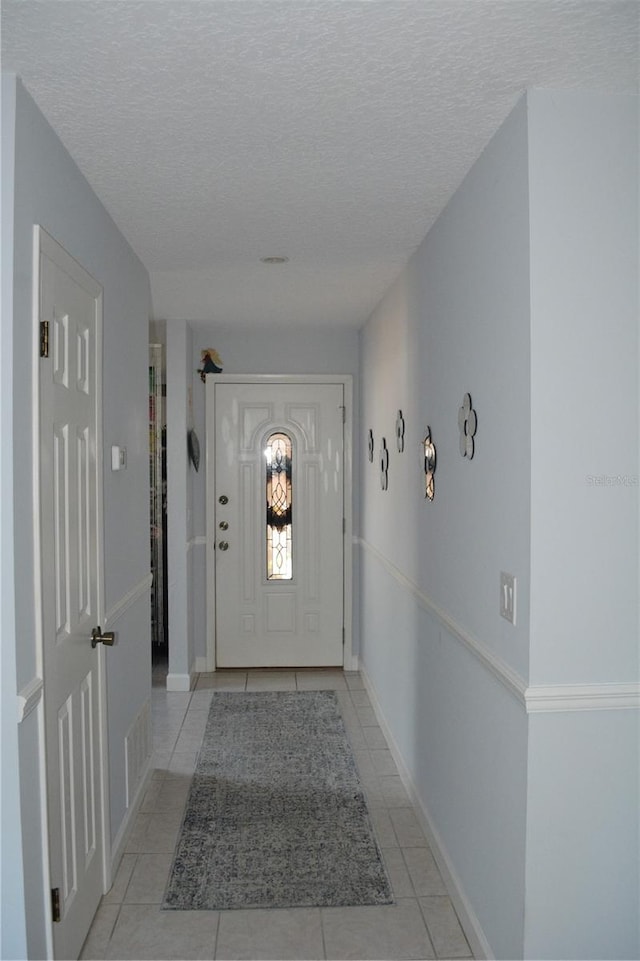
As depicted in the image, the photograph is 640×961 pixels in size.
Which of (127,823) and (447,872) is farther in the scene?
(127,823)

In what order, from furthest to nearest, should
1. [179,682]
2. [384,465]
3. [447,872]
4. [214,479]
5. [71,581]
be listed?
[214,479] < [179,682] < [384,465] < [447,872] < [71,581]

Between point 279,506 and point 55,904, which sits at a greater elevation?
point 279,506

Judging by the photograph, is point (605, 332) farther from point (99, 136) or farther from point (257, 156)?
point (99, 136)

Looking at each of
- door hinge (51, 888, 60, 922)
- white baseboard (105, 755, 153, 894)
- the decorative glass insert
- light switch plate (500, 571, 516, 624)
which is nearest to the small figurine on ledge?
the decorative glass insert

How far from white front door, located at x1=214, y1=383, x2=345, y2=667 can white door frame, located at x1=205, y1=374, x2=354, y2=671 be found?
0.04 m

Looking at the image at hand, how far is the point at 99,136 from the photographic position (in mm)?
2184

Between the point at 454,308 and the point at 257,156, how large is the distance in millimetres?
842

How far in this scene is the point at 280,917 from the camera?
103 inches

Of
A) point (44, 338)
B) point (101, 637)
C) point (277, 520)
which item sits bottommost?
point (101, 637)

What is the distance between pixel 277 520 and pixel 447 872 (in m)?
3.12

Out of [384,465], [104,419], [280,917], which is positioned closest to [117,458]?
[104,419]

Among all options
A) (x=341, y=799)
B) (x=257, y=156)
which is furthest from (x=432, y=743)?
(x=257, y=156)

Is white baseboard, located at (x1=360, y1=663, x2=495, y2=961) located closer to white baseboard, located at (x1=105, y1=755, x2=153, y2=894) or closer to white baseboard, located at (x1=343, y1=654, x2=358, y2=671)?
white baseboard, located at (x1=105, y1=755, x2=153, y2=894)

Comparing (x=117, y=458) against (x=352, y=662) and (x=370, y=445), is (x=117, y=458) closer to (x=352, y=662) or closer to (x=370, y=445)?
(x=370, y=445)
